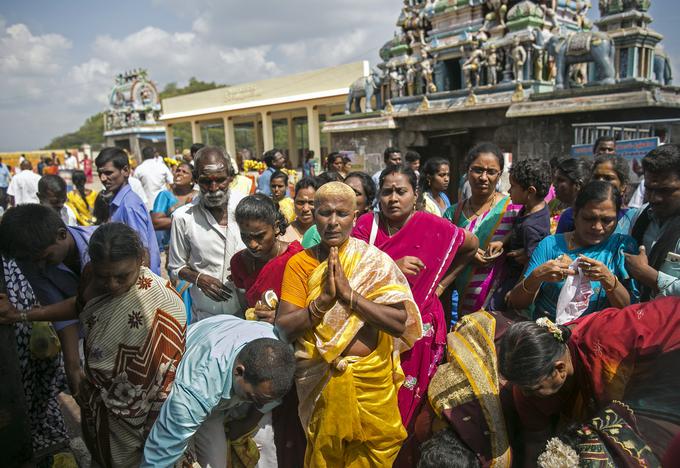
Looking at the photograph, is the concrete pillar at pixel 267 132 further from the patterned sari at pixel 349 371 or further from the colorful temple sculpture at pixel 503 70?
the patterned sari at pixel 349 371

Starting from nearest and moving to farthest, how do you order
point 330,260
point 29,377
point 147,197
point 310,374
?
point 330,260, point 310,374, point 29,377, point 147,197

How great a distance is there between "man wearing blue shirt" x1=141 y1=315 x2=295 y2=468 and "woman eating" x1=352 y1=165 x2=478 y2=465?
2.57 ft

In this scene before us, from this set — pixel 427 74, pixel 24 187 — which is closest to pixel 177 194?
pixel 24 187

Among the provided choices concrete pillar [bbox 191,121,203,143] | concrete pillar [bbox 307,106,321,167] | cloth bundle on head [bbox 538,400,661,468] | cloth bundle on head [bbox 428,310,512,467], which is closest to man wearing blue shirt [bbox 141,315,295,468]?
cloth bundle on head [bbox 428,310,512,467]

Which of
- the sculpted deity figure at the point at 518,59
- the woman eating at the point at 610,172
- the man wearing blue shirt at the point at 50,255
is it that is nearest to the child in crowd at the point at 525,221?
Result: the woman eating at the point at 610,172

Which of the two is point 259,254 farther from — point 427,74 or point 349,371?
point 427,74

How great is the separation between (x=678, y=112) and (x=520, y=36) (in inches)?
160

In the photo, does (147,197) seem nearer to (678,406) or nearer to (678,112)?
(678,406)

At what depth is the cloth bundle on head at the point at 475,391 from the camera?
2146mm

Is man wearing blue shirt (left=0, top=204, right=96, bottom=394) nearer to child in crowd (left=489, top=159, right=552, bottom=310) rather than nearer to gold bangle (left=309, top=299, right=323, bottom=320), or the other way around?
gold bangle (left=309, top=299, right=323, bottom=320)

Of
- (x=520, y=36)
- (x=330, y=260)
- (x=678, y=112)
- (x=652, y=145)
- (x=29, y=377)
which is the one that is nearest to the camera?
(x=330, y=260)

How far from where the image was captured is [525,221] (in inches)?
119

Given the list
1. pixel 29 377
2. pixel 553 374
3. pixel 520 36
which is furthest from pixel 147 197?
pixel 520 36

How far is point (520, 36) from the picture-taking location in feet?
37.8
